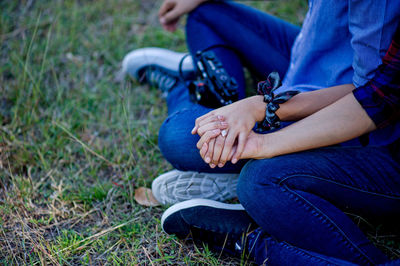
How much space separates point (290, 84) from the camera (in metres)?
1.41

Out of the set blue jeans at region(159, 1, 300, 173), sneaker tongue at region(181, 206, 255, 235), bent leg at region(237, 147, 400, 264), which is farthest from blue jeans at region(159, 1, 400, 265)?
blue jeans at region(159, 1, 300, 173)

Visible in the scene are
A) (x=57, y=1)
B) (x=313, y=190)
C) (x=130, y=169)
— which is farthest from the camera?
(x=57, y=1)

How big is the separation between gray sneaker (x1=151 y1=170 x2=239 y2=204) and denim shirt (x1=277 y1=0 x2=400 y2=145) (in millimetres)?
463

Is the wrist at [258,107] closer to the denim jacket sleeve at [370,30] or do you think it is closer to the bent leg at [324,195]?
the bent leg at [324,195]

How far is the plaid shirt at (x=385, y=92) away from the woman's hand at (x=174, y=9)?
104 centimetres

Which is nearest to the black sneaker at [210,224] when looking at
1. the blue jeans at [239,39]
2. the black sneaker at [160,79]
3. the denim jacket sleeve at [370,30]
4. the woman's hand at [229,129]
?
the woman's hand at [229,129]

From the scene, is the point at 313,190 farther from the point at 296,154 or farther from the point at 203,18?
the point at 203,18

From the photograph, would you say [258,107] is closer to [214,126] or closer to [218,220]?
[214,126]

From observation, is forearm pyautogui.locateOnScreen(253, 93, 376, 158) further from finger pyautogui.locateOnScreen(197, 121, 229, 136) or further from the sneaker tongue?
the sneaker tongue

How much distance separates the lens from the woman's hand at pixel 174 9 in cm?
180

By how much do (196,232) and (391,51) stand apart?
87cm

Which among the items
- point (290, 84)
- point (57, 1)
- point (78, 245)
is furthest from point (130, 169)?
point (57, 1)

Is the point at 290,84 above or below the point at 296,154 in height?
above

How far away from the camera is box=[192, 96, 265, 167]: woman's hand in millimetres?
1129
